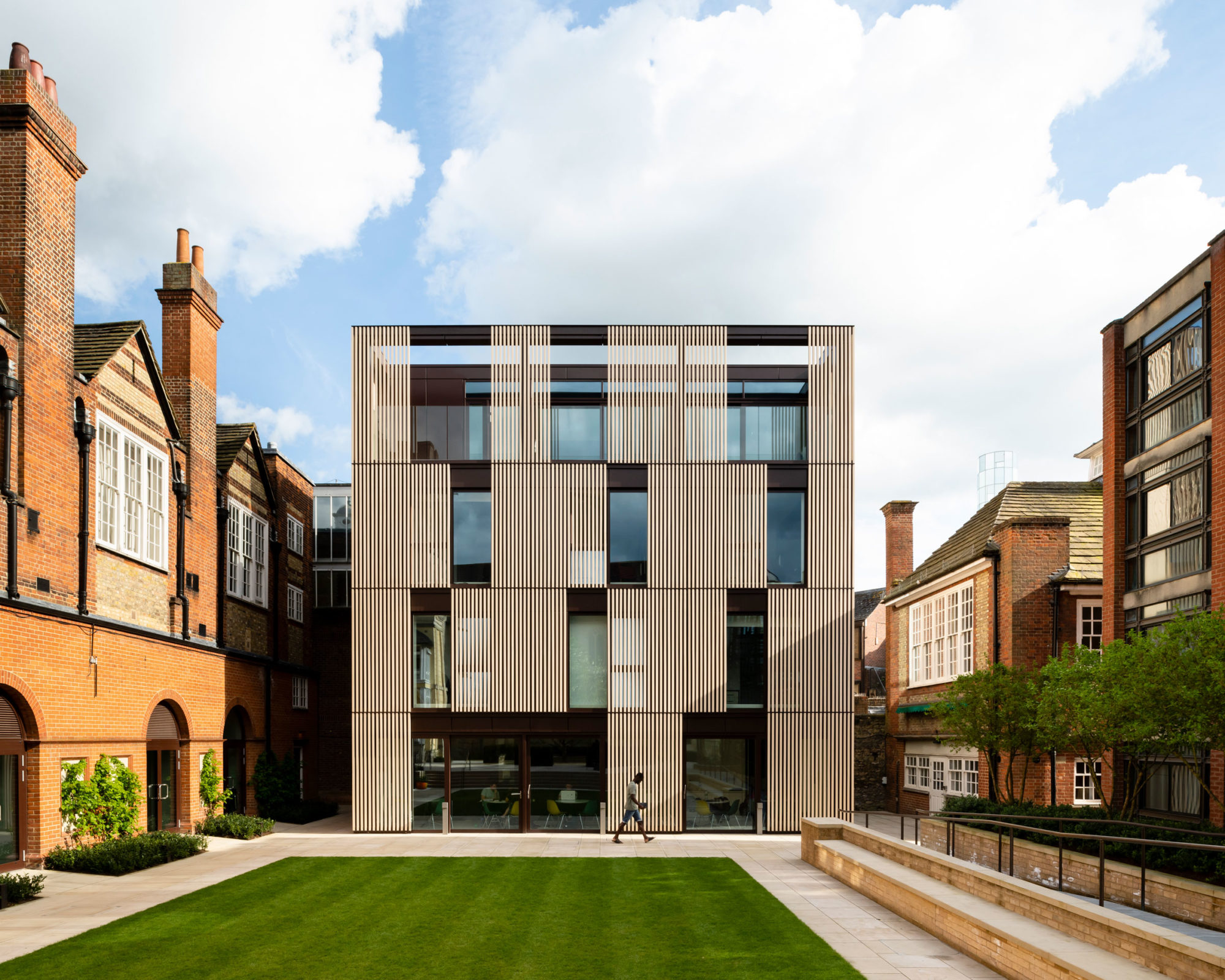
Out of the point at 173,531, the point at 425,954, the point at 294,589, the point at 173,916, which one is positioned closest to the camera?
the point at 425,954

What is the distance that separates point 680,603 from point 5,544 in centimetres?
1521

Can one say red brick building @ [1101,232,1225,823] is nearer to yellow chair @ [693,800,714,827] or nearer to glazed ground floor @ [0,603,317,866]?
yellow chair @ [693,800,714,827]

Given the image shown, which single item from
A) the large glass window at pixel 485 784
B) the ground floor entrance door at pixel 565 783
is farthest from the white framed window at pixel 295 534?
the ground floor entrance door at pixel 565 783

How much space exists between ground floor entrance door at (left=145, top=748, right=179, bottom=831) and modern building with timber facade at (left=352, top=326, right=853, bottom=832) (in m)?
4.36

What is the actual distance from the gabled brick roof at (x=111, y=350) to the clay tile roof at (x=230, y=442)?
2.89 metres

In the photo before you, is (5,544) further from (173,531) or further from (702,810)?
(702,810)

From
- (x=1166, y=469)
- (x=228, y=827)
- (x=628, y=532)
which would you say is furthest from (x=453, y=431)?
(x=1166, y=469)

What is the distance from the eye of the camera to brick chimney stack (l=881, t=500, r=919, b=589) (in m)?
36.0

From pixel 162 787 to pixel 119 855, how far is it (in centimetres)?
495

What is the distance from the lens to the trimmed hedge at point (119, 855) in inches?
683

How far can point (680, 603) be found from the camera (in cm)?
2641

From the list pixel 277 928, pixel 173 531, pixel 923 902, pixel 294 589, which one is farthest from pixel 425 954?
pixel 294 589

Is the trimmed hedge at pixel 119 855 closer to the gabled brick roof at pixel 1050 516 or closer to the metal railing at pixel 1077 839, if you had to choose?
the metal railing at pixel 1077 839

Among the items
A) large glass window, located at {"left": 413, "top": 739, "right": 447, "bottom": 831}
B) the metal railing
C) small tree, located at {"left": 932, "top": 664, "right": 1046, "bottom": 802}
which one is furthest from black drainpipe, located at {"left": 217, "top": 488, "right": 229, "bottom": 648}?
small tree, located at {"left": 932, "top": 664, "right": 1046, "bottom": 802}
